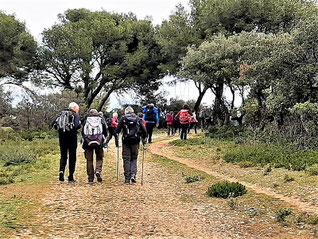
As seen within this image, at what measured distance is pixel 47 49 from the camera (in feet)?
118

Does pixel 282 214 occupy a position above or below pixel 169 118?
below

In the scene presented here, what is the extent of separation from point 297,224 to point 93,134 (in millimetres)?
5497

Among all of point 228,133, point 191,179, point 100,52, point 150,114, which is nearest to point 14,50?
point 100,52

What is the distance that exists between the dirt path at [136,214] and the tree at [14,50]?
2818 cm

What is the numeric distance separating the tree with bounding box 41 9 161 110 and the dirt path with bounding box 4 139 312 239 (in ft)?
91.3

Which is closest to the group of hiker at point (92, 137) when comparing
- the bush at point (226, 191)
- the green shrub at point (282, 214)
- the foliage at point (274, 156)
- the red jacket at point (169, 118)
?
the bush at point (226, 191)

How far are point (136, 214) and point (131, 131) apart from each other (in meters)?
3.26

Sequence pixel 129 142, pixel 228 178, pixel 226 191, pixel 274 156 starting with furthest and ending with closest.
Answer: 1. pixel 274 156
2. pixel 228 178
3. pixel 129 142
4. pixel 226 191

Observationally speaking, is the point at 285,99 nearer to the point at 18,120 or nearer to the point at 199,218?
the point at 199,218

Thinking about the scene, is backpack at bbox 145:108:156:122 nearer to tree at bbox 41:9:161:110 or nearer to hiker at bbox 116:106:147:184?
hiker at bbox 116:106:147:184

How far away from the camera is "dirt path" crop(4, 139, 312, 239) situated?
5.76 metres

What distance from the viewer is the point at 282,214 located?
6.61 metres

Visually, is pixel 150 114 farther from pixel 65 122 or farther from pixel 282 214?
pixel 282 214

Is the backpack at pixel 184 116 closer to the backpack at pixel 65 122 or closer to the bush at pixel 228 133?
the bush at pixel 228 133
